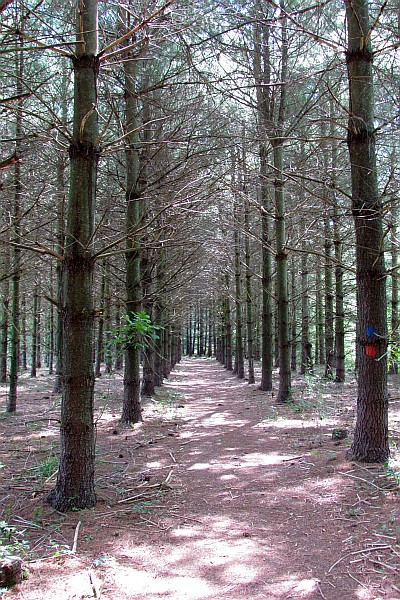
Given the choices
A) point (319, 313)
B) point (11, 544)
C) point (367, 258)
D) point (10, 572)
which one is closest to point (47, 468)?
point (11, 544)

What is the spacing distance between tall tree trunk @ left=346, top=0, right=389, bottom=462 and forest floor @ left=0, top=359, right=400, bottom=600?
386mm

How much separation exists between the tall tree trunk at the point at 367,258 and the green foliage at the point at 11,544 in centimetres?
343

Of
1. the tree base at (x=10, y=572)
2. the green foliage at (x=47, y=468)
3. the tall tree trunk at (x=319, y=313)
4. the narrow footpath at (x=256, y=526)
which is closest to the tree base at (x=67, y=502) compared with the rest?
the narrow footpath at (x=256, y=526)

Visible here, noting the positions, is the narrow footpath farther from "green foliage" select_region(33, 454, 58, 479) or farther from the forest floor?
"green foliage" select_region(33, 454, 58, 479)

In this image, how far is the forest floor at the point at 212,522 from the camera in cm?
282

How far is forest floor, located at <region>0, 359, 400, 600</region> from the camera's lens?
2816mm

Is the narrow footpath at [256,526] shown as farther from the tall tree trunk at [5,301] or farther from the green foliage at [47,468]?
the tall tree trunk at [5,301]

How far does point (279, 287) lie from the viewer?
35.8 feet

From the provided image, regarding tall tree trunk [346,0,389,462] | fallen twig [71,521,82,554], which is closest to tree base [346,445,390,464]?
tall tree trunk [346,0,389,462]

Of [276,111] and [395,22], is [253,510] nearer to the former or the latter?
[395,22]

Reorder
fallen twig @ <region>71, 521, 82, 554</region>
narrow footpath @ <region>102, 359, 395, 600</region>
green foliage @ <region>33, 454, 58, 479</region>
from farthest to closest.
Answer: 1. green foliage @ <region>33, 454, 58, 479</region>
2. fallen twig @ <region>71, 521, 82, 554</region>
3. narrow footpath @ <region>102, 359, 395, 600</region>

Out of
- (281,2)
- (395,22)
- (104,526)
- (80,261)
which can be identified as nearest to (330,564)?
(104,526)

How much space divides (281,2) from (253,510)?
9.56m

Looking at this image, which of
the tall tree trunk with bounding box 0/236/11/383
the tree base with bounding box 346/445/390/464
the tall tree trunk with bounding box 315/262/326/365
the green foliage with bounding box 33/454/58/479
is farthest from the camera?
the tall tree trunk with bounding box 315/262/326/365
